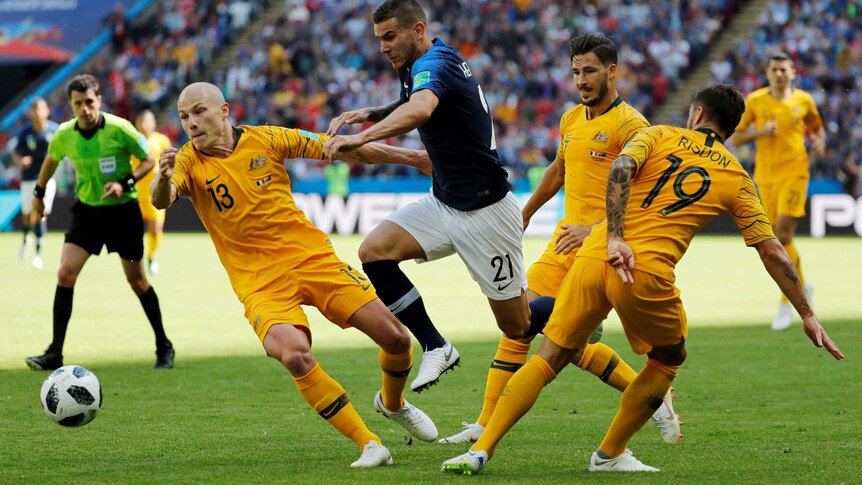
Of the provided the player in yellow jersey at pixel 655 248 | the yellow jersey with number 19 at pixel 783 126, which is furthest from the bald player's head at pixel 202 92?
the yellow jersey with number 19 at pixel 783 126

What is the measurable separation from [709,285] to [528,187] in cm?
1195

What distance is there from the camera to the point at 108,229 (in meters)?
10.1

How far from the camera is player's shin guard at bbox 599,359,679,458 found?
19.8 feet

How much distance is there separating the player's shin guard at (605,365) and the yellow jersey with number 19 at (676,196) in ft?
4.73

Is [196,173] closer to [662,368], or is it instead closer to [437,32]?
[662,368]

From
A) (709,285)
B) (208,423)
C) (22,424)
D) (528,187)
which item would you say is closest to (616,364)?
(208,423)

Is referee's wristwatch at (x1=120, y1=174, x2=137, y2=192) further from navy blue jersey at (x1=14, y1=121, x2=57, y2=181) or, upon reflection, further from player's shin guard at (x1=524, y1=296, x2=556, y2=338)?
navy blue jersey at (x1=14, y1=121, x2=57, y2=181)

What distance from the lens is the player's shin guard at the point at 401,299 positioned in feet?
22.9

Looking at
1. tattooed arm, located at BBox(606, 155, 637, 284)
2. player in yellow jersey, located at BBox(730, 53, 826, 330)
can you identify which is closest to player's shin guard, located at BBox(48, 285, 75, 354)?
tattooed arm, located at BBox(606, 155, 637, 284)

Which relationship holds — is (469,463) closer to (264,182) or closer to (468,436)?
Answer: (468,436)

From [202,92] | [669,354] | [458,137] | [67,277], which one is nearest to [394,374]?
[458,137]

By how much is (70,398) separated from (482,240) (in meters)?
2.50

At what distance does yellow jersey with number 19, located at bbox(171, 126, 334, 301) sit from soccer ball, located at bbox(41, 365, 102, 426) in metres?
1.07

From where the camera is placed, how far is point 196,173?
21.2 feet
